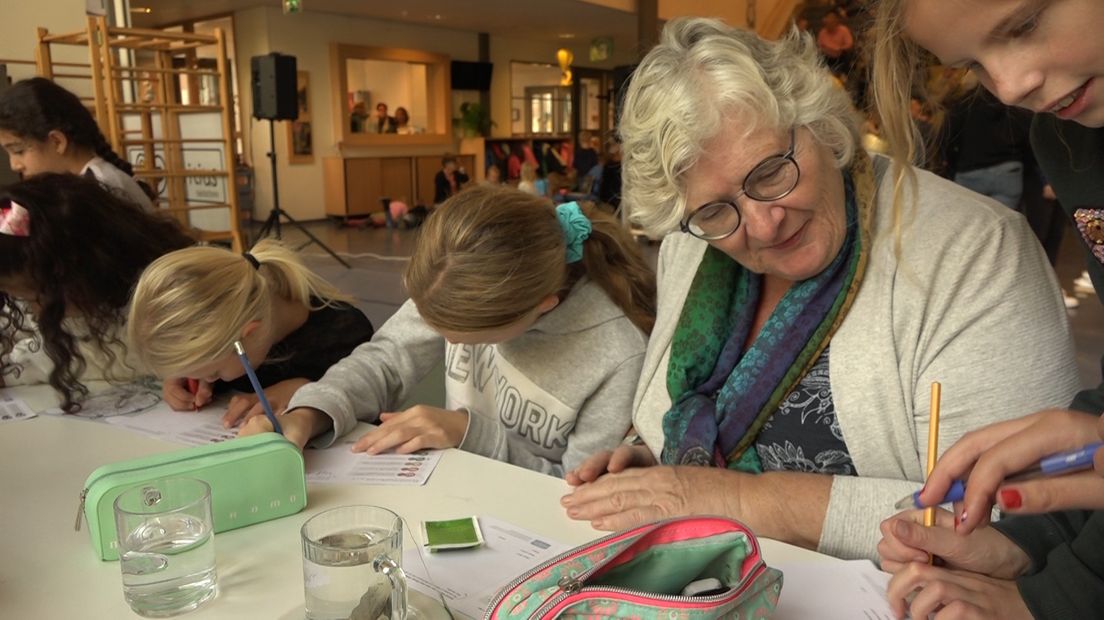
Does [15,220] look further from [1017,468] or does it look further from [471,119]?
[471,119]

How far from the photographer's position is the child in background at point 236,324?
1545 mm

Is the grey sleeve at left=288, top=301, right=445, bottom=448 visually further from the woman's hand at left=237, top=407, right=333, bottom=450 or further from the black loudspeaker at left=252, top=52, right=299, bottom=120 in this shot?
the black loudspeaker at left=252, top=52, right=299, bottom=120

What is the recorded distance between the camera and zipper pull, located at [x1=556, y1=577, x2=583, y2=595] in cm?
77

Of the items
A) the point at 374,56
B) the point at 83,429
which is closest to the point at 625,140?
the point at 83,429

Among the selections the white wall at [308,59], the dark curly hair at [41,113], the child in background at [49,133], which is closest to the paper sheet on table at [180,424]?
the child in background at [49,133]

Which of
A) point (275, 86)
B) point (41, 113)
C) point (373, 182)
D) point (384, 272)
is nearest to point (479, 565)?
point (41, 113)

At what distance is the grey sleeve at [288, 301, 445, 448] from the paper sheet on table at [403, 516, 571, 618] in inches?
20.4

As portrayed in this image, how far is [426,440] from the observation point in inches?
56.9

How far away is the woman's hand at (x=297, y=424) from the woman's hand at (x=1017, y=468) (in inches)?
39.2

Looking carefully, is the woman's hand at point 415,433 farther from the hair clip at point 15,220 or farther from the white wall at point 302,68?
the white wall at point 302,68

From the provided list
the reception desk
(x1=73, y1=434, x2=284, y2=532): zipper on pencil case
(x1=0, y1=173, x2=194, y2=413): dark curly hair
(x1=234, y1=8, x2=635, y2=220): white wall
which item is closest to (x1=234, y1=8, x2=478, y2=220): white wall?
(x1=234, y1=8, x2=635, y2=220): white wall

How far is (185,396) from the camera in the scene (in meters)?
1.73

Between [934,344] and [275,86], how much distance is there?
19.3 ft

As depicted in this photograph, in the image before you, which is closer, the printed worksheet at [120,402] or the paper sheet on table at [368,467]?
the paper sheet on table at [368,467]
